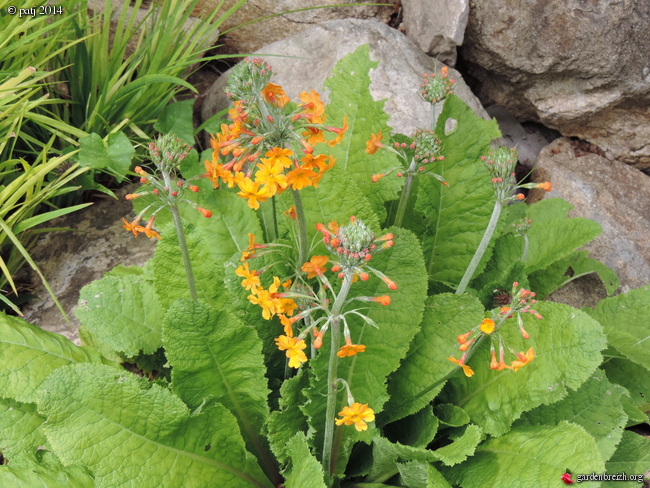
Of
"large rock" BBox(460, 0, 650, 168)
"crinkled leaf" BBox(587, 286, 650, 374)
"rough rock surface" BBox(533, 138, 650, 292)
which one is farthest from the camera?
"large rock" BBox(460, 0, 650, 168)

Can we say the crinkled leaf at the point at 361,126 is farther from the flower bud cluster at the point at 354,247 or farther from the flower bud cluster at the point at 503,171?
the flower bud cluster at the point at 354,247

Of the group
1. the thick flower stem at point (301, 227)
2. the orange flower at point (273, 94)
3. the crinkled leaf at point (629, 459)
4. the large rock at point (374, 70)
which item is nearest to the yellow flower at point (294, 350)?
the thick flower stem at point (301, 227)

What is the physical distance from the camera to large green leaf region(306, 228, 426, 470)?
7.86 feet

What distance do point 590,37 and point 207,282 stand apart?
A: 2.94m

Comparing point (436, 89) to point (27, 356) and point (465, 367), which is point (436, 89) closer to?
point (465, 367)

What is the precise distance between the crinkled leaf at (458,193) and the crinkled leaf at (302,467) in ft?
3.56

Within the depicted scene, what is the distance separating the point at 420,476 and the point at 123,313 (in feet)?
4.70

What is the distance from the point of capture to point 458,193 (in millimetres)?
2930

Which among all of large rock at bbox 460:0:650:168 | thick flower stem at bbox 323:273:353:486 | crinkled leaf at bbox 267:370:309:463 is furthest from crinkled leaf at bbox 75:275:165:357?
large rock at bbox 460:0:650:168

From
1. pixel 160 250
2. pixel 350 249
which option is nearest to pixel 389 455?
pixel 350 249

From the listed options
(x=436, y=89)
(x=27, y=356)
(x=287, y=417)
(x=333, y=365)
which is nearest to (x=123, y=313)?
(x=27, y=356)

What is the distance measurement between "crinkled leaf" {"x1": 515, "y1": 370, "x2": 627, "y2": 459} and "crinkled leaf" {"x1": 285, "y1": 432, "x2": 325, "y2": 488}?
35.3 inches

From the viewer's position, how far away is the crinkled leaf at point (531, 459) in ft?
6.77

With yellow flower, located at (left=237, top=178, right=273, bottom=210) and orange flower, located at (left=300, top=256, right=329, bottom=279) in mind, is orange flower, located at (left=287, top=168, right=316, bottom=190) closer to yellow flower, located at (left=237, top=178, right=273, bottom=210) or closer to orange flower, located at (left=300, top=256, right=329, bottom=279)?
yellow flower, located at (left=237, top=178, right=273, bottom=210)
